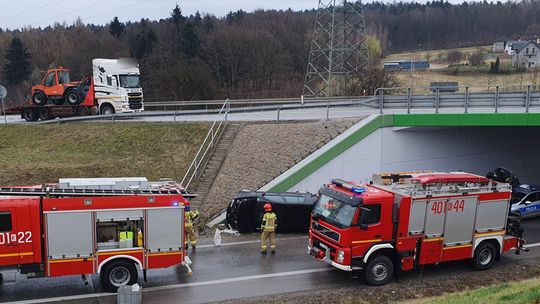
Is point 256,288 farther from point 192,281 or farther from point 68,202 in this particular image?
point 68,202

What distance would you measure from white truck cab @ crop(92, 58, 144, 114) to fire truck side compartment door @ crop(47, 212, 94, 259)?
1818 cm

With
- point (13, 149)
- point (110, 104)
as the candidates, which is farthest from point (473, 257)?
point (110, 104)

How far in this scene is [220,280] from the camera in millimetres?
12469

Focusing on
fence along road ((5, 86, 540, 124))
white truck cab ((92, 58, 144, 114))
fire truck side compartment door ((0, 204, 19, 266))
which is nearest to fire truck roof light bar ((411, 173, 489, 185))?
fence along road ((5, 86, 540, 124))

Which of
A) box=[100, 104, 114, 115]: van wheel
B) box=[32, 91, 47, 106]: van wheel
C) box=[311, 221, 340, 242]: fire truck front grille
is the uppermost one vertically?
box=[32, 91, 47, 106]: van wheel

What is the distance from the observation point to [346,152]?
1959 cm

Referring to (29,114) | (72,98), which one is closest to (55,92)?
(72,98)

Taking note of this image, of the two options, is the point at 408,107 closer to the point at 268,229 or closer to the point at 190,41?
the point at 268,229

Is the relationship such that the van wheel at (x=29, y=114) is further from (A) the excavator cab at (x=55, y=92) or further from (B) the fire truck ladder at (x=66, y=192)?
(B) the fire truck ladder at (x=66, y=192)

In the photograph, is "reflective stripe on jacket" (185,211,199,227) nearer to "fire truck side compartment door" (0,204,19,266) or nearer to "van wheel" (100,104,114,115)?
"fire truck side compartment door" (0,204,19,266)

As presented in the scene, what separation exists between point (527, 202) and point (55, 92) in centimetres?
2428

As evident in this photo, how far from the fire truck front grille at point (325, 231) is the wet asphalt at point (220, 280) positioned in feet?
3.85

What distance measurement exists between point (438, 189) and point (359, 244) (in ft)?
8.54

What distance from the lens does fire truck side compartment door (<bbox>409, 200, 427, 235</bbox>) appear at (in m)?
12.1
